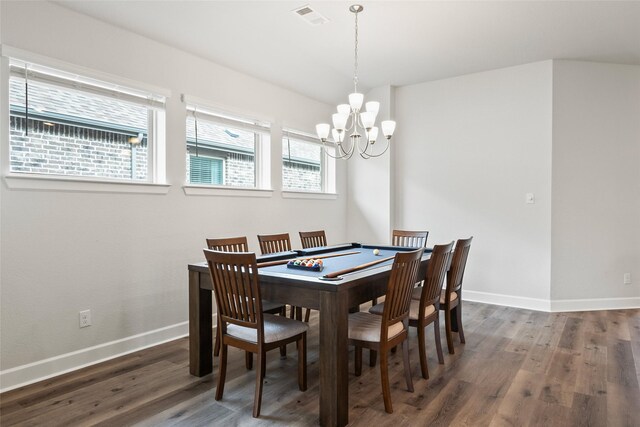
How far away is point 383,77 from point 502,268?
9.43 feet

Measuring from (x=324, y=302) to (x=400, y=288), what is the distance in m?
0.52

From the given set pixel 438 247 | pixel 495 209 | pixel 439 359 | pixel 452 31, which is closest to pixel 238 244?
pixel 438 247

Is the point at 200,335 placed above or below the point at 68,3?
below

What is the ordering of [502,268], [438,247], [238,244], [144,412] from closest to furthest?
1. [144,412]
2. [438,247]
3. [238,244]
4. [502,268]

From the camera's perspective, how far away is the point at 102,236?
304 centimetres

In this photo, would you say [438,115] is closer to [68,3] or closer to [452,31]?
[452,31]

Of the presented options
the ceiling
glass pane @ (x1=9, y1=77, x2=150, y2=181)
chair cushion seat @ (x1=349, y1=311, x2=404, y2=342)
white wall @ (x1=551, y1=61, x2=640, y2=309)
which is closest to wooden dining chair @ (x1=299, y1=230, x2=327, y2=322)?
chair cushion seat @ (x1=349, y1=311, x2=404, y2=342)

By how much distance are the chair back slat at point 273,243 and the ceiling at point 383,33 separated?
185cm

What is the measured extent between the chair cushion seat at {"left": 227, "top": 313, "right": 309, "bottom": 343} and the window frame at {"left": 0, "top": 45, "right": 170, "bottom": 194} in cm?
155

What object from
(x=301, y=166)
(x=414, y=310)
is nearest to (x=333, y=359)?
(x=414, y=310)

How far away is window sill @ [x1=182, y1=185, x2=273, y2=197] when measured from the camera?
3.68 meters

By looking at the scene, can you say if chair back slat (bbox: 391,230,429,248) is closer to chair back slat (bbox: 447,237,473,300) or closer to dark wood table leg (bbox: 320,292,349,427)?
chair back slat (bbox: 447,237,473,300)

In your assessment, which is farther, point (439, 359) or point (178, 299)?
point (178, 299)

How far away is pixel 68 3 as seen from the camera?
9.20ft
